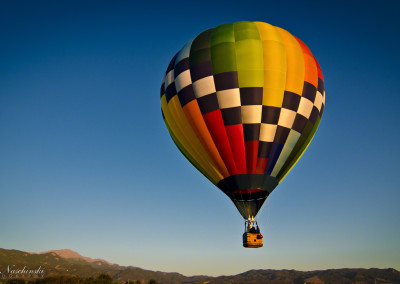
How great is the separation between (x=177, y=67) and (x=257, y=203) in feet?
27.0

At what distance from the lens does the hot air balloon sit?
1561cm

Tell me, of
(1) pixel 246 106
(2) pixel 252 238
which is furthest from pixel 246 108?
(2) pixel 252 238

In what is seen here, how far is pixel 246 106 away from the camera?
1559 cm

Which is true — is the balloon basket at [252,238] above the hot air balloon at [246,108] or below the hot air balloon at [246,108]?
below

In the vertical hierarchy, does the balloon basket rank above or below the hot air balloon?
below

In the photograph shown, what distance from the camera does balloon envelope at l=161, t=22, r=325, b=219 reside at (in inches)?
615

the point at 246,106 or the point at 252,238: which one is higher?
the point at 246,106

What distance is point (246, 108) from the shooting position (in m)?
15.6

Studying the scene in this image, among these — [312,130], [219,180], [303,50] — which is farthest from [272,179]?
[303,50]

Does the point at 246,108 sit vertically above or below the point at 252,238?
above

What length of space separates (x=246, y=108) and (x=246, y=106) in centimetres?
9

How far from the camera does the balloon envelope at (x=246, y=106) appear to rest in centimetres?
1562

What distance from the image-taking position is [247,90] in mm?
15633

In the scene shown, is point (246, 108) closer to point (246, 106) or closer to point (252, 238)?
point (246, 106)
